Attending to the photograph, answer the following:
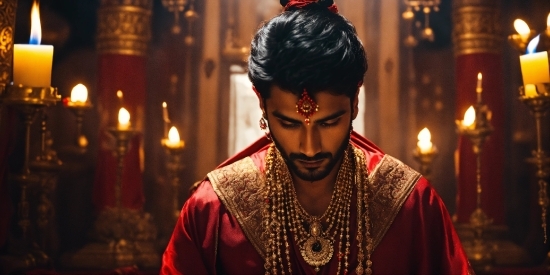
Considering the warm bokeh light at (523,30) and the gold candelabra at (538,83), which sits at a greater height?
the warm bokeh light at (523,30)

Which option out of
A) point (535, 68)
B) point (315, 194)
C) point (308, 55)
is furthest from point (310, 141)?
point (535, 68)

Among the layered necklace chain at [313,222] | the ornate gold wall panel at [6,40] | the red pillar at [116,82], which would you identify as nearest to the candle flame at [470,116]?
the layered necklace chain at [313,222]

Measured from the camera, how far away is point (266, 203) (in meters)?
2.53

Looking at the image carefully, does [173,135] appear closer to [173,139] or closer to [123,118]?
[173,139]

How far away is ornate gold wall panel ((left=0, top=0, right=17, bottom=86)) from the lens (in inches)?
143

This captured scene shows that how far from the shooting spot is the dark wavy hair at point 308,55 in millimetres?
2182

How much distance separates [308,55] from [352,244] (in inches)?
25.8

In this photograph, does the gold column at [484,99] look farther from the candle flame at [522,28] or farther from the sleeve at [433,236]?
the sleeve at [433,236]

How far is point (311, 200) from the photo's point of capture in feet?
8.32

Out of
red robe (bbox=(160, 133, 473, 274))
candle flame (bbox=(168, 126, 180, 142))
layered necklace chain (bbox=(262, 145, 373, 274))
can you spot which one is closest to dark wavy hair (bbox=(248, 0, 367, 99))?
layered necklace chain (bbox=(262, 145, 373, 274))

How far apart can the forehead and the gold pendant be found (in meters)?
0.44

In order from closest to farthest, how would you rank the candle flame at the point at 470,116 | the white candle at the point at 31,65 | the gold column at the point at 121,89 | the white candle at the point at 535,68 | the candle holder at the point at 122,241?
1. the white candle at the point at 535,68
2. the white candle at the point at 31,65
3. the candle flame at the point at 470,116
4. the candle holder at the point at 122,241
5. the gold column at the point at 121,89

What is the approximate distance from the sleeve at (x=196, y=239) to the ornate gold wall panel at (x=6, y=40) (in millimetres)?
1503

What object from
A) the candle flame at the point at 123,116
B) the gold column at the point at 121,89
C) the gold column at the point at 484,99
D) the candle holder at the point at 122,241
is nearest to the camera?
the candle flame at the point at 123,116
